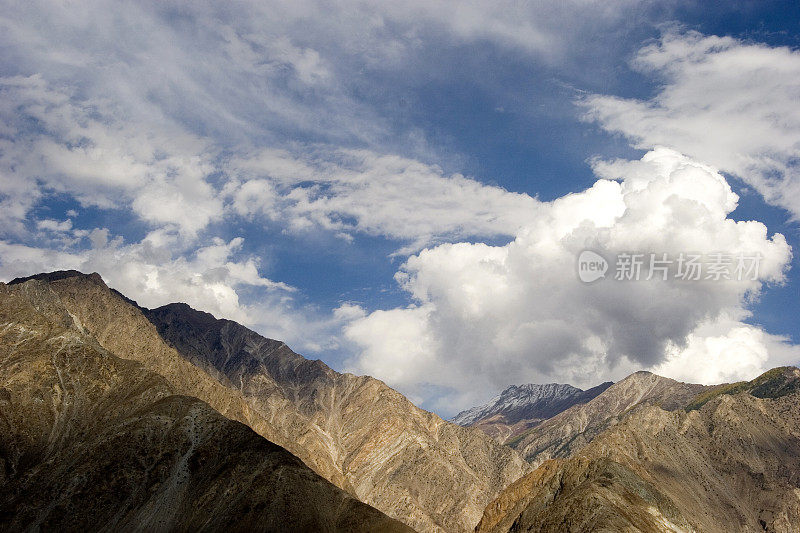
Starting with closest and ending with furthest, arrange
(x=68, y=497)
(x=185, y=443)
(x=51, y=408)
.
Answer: (x=68, y=497) < (x=185, y=443) < (x=51, y=408)

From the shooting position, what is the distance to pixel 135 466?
429ft

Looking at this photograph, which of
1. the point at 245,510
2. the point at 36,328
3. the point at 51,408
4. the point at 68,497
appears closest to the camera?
the point at 245,510

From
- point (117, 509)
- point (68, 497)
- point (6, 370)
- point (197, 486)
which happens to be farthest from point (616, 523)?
point (6, 370)

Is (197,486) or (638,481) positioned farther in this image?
(638,481)

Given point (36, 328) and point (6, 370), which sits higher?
point (36, 328)

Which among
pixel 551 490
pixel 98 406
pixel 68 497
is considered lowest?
pixel 68 497

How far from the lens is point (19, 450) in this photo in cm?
13762

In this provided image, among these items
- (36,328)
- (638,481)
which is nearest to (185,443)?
(36,328)

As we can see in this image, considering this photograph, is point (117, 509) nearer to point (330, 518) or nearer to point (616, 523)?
point (330, 518)

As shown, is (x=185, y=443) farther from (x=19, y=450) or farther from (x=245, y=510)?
(x=19, y=450)

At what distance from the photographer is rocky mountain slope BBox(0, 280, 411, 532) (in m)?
119

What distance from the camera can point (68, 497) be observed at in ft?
408

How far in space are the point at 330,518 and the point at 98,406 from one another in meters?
67.0

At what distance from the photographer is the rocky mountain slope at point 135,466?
119 meters
